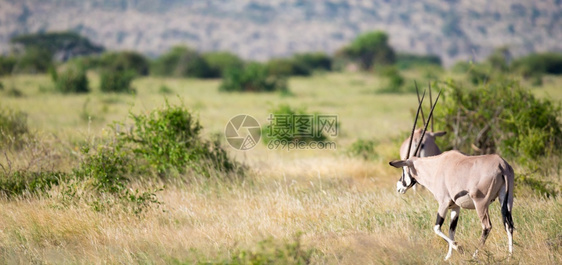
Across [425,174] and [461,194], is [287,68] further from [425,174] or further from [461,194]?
[461,194]

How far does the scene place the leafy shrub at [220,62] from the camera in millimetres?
57375

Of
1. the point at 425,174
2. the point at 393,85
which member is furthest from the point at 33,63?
the point at 425,174

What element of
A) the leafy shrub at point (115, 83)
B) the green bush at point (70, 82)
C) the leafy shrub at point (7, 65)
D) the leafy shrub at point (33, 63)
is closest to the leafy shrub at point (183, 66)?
the leafy shrub at point (33, 63)

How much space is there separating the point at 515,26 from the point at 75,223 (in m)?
180

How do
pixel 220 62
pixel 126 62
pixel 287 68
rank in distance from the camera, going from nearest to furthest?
pixel 126 62, pixel 287 68, pixel 220 62

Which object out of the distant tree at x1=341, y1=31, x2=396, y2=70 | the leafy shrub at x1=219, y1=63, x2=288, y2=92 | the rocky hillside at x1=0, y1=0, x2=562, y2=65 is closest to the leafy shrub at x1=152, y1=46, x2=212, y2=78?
the leafy shrub at x1=219, y1=63, x2=288, y2=92

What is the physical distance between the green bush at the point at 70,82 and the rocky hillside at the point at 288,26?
388 feet

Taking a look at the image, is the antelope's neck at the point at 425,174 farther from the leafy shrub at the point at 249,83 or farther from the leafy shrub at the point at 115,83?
the leafy shrub at the point at 249,83

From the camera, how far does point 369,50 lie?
7938 centimetres

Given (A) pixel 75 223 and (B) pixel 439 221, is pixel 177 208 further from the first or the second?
(B) pixel 439 221

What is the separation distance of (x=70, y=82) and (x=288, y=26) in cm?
15670

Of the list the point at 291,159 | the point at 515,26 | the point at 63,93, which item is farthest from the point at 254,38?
the point at 291,159

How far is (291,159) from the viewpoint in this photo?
12953 millimetres

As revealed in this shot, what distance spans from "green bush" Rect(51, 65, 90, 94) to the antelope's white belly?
88.8 feet
